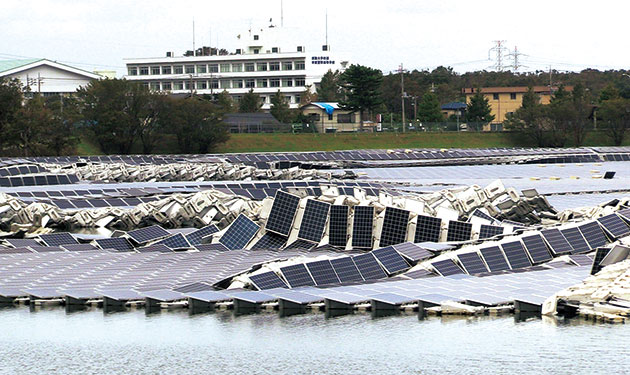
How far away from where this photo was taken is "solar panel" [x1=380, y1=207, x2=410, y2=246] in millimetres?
35688

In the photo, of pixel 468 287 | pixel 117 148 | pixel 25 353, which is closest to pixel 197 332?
pixel 25 353

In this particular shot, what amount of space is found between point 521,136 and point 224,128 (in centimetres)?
3560

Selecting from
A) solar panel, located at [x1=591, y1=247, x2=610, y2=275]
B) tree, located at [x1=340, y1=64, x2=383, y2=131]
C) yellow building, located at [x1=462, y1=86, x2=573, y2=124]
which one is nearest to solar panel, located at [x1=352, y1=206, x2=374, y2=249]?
solar panel, located at [x1=591, y1=247, x2=610, y2=275]

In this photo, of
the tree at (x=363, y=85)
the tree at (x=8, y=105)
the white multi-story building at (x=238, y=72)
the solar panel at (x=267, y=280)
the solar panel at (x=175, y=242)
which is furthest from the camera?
the white multi-story building at (x=238, y=72)

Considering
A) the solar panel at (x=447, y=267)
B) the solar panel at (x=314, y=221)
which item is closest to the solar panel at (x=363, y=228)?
the solar panel at (x=314, y=221)

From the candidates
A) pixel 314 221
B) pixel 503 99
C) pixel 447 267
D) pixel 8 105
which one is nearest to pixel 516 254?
pixel 447 267

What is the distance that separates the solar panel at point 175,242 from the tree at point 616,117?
296 feet

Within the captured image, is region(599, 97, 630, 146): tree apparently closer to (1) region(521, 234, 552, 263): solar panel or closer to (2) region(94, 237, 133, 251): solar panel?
(2) region(94, 237, 133, 251): solar panel

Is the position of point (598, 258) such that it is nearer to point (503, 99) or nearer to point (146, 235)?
point (146, 235)

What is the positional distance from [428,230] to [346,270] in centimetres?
736

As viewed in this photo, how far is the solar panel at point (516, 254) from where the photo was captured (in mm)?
30266

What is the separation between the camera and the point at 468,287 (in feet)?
89.6

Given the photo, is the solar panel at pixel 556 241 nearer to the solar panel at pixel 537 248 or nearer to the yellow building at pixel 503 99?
the solar panel at pixel 537 248

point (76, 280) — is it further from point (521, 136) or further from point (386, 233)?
point (521, 136)
